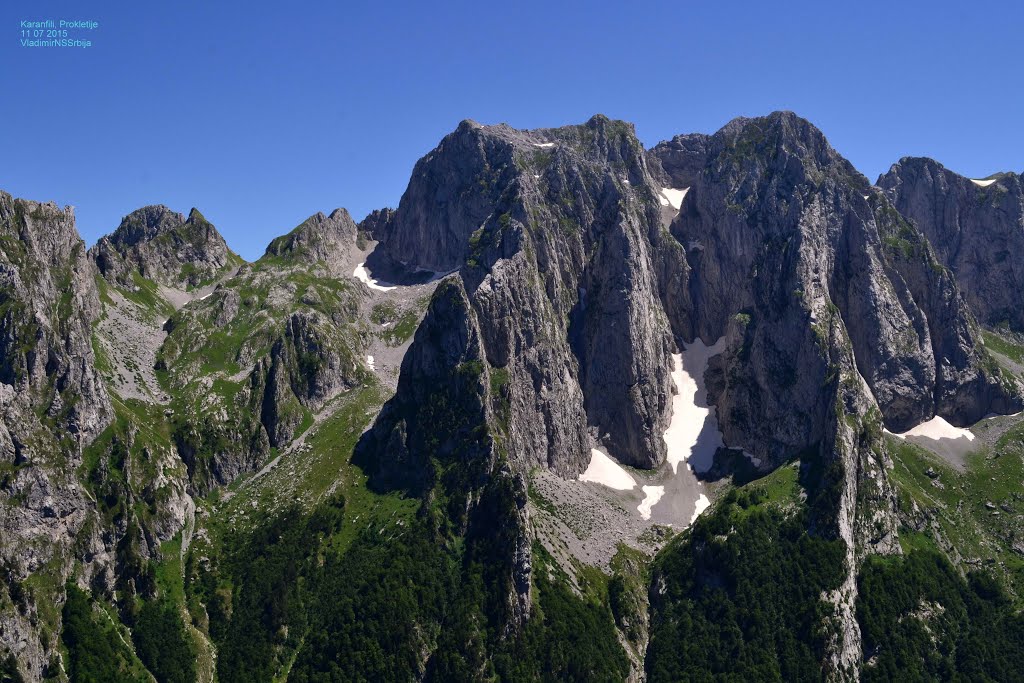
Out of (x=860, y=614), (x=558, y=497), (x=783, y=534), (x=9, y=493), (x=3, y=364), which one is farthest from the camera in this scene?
(x=558, y=497)

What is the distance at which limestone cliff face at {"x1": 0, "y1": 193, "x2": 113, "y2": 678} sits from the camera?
139m

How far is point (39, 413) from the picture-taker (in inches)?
6407

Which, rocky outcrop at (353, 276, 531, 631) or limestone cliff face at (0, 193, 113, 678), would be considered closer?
limestone cliff face at (0, 193, 113, 678)

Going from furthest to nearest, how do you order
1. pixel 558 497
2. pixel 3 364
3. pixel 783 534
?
pixel 558 497 → pixel 783 534 → pixel 3 364

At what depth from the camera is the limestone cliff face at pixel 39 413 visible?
139 meters

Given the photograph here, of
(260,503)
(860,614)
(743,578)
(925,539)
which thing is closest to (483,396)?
(260,503)

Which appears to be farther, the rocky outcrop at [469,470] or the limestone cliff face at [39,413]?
the rocky outcrop at [469,470]

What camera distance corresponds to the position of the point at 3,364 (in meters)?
159

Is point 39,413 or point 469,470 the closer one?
point 39,413

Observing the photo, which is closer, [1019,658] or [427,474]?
[1019,658]

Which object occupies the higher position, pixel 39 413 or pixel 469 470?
pixel 39 413

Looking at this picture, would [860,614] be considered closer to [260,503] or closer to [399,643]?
[399,643]

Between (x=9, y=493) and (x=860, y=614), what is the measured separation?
554 feet

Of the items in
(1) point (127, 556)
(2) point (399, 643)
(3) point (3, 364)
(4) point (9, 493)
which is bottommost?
(2) point (399, 643)
